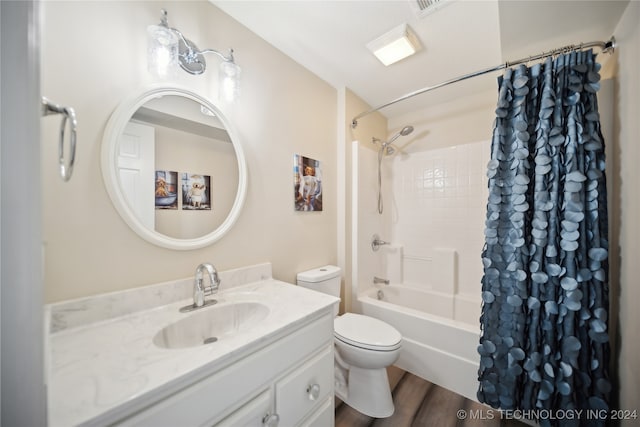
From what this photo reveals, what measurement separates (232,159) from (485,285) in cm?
161

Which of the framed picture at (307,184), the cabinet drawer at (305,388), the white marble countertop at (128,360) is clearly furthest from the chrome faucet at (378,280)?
the white marble countertop at (128,360)

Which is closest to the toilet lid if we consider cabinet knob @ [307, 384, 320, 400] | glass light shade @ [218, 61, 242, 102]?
cabinet knob @ [307, 384, 320, 400]

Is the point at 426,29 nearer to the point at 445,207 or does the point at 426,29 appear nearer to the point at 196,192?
the point at 445,207

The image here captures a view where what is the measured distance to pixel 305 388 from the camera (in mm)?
926

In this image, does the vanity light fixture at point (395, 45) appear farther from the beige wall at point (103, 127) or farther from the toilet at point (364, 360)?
the toilet at point (364, 360)

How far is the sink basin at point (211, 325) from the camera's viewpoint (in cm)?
89

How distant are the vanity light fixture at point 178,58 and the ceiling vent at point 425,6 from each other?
103 cm

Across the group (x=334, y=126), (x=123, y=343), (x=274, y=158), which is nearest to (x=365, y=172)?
(x=334, y=126)

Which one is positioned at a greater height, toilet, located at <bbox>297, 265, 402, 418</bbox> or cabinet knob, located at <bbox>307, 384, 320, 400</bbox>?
cabinet knob, located at <bbox>307, 384, 320, 400</bbox>

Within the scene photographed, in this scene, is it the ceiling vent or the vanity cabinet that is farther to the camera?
the ceiling vent

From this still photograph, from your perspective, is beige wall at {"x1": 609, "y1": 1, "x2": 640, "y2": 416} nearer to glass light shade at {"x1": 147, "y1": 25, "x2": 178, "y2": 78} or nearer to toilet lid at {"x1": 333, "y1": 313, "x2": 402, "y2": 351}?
toilet lid at {"x1": 333, "y1": 313, "x2": 402, "y2": 351}

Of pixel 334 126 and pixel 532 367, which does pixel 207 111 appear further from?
pixel 532 367

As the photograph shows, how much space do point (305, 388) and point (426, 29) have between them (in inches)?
81.1

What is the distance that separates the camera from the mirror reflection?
3.14 ft
